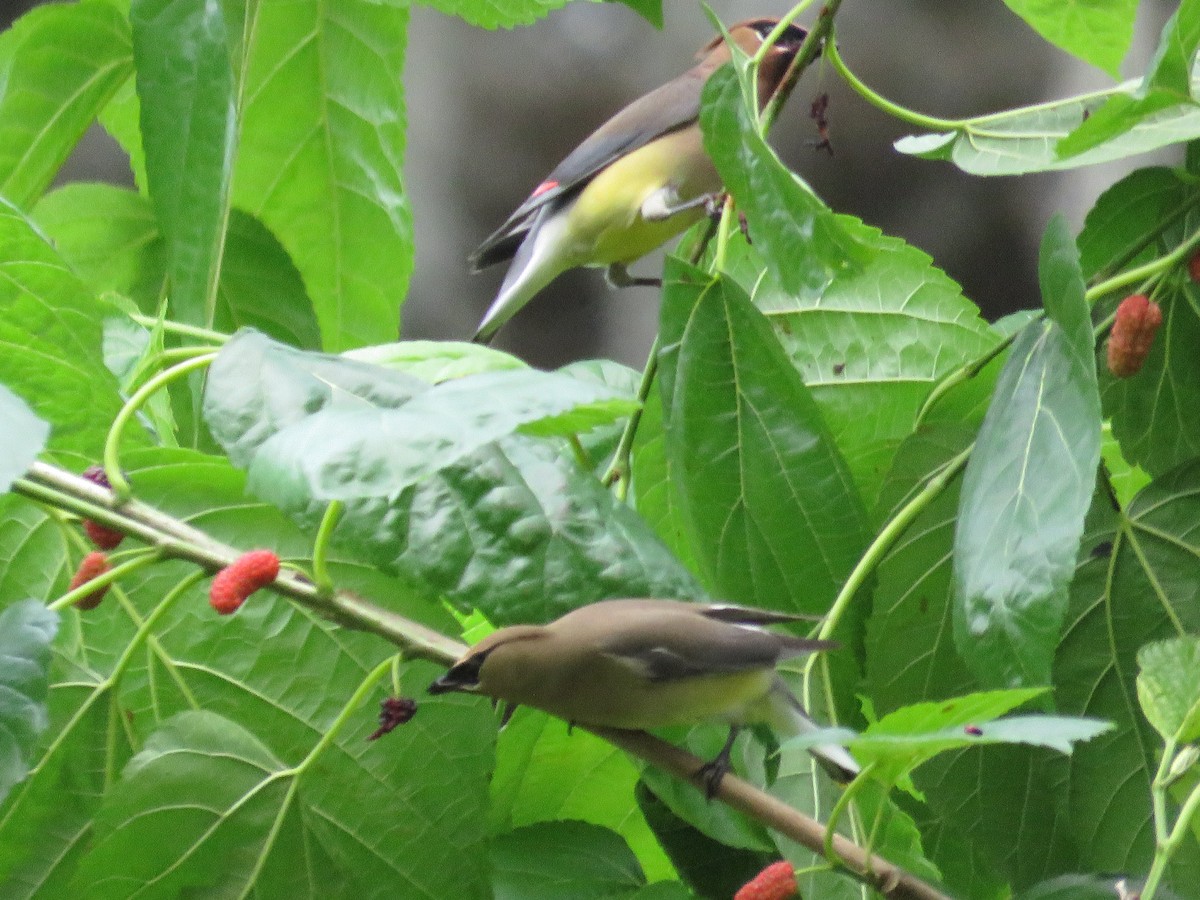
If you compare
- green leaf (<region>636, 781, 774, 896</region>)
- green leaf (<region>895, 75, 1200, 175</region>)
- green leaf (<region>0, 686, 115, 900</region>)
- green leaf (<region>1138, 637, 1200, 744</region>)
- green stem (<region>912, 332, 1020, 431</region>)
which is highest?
green leaf (<region>895, 75, 1200, 175</region>)

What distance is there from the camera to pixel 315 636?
0.66 m

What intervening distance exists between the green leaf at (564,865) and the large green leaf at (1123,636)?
0.22m

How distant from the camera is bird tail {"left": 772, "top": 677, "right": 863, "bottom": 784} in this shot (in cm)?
62

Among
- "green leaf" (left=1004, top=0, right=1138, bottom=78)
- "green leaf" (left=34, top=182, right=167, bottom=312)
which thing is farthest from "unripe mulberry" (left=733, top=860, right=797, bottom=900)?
"green leaf" (left=34, top=182, right=167, bottom=312)

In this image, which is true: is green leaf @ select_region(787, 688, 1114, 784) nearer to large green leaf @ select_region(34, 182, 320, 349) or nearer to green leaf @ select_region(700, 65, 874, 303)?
green leaf @ select_region(700, 65, 874, 303)

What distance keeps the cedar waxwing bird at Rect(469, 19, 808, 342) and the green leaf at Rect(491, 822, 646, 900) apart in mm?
627

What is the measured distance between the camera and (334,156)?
3.26ft

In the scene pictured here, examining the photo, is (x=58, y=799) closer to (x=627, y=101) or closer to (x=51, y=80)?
(x=51, y=80)

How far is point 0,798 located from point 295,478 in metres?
0.18

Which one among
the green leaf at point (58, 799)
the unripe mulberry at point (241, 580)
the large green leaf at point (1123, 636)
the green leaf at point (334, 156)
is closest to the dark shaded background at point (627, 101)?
the green leaf at point (334, 156)

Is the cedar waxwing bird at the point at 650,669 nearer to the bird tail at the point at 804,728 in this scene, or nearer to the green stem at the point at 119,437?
the bird tail at the point at 804,728

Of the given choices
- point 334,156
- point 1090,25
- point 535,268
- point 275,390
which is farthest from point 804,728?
point 535,268

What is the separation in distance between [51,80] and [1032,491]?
Answer: 2.14ft

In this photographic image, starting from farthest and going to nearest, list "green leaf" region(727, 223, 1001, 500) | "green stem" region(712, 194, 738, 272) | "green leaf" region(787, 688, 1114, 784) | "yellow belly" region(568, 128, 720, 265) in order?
"yellow belly" region(568, 128, 720, 265)
"green leaf" region(727, 223, 1001, 500)
"green stem" region(712, 194, 738, 272)
"green leaf" region(787, 688, 1114, 784)
